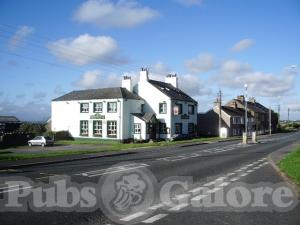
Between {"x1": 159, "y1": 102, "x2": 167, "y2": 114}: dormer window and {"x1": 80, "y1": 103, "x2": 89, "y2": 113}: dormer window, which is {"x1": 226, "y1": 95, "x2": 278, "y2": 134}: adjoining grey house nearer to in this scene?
{"x1": 159, "y1": 102, "x2": 167, "y2": 114}: dormer window

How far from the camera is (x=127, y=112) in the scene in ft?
182

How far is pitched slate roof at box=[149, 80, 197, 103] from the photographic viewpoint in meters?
58.5

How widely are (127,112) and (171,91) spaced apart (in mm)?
9549

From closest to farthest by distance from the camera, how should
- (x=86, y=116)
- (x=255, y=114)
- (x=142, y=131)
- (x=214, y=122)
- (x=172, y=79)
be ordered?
(x=142, y=131), (x=86, y=116), (x=172, y=79), (x=214, y=122), (x=255, y=114)

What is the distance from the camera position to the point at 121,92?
55.8 metres

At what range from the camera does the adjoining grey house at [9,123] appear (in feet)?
205

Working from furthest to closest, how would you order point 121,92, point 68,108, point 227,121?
point 227,121, point 68,108, point 121,92

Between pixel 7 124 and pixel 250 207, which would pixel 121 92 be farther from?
pixel 250 207

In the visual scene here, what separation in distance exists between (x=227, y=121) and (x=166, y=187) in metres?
64.1

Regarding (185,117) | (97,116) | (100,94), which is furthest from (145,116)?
(100,94)

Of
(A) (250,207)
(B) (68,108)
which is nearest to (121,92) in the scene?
(B) (68,108)

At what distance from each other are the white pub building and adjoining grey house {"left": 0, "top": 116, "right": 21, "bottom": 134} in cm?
722

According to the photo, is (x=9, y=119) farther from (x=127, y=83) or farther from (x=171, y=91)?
(x=171, y=91)

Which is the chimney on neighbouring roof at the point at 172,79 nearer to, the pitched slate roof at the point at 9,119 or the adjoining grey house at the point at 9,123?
the adjoining grey house at the point at 9,123
